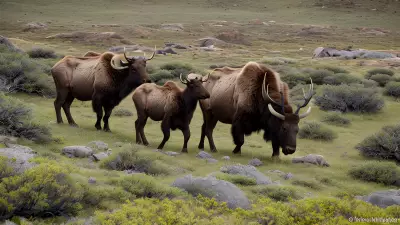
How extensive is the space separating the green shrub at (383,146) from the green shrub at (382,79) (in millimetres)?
12725

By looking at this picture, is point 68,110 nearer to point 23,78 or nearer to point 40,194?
point 23,78

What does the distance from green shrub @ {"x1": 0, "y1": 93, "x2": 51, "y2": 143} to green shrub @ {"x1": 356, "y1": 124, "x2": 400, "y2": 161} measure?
26.7ft

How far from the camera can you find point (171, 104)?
37.7 ft

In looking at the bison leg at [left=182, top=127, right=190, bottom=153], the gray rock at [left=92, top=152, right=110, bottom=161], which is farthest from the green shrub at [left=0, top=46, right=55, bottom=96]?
the gray rock at [left=92, top=152, right=110, bottom=161]

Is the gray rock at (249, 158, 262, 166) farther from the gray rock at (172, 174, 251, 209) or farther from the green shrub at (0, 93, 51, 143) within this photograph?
the green shrub at (0, 93, 51, 143)

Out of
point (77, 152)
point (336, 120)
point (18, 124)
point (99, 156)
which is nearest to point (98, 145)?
point (77, 152)

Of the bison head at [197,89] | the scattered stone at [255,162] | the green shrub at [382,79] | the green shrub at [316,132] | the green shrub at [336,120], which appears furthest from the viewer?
the green shrub at [382,79]

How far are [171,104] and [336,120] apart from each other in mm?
7603

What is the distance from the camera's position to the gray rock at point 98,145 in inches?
424

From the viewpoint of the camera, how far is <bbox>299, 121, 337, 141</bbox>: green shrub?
14344mm

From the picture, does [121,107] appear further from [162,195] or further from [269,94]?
[162,195]

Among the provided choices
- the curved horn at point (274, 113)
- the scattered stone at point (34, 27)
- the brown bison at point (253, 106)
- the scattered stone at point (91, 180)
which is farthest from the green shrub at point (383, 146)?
the scattered stone at point (34, 27)

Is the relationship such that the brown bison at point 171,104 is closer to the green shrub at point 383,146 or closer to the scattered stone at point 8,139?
the scattered stone at point 8,139

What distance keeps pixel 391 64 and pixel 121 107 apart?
23.0 m
